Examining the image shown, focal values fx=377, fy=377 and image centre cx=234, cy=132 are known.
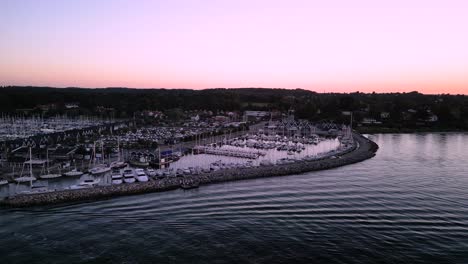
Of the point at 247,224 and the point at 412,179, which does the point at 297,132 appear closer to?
the point at 412,179

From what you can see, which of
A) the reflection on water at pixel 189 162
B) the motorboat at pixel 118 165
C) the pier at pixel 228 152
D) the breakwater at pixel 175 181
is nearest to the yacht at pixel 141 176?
the breakwater at pixel 175 181

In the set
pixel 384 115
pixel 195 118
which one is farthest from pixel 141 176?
pixel 384 115

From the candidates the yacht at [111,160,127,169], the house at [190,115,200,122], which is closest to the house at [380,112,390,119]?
the house at [190,115,200,122]

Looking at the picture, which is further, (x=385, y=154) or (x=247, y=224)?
(x=385, y=154)

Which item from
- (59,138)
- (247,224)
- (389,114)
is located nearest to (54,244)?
(247,224)

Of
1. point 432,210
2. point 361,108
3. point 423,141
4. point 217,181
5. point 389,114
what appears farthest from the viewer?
point 361,108

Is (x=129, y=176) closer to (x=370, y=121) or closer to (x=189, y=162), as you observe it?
(x=189, y=162)

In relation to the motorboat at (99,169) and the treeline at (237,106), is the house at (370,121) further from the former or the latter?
the motorboat at (99,169)
